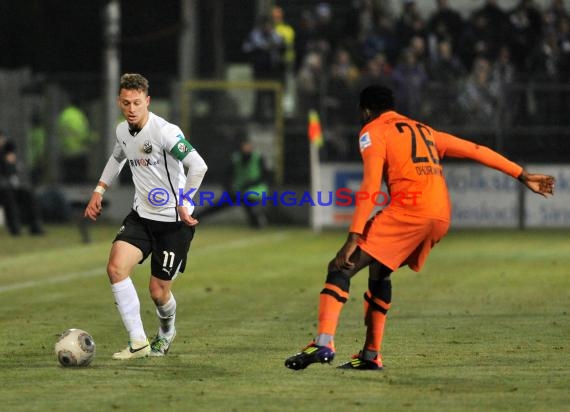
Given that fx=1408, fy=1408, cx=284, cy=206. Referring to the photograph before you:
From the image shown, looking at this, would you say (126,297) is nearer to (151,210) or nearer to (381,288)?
(151,210)

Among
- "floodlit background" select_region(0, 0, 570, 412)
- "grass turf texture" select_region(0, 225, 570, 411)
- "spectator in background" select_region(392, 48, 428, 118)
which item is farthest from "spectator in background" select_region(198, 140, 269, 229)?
"grass turf texture" select_region(0, 225, 570, 411)

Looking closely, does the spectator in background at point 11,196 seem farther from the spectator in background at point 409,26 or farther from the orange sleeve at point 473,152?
the orange sleeve at point 473,152

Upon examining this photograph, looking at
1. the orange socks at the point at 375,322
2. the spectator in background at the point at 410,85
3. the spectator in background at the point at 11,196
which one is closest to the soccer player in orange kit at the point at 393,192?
the orange socks at the point at 375,322

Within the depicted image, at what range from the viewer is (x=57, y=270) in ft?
62.1

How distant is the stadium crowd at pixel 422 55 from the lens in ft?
92.4

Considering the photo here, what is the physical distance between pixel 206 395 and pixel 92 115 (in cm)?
2329

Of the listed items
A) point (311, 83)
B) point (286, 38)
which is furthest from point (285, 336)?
point (286, 38)

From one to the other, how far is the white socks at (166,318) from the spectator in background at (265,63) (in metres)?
19.9

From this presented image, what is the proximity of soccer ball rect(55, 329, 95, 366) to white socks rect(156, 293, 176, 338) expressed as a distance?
2.45 feet

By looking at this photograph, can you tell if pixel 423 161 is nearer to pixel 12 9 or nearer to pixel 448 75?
pixel 448 75

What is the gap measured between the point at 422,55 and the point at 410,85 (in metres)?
1.07

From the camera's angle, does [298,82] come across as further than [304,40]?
No

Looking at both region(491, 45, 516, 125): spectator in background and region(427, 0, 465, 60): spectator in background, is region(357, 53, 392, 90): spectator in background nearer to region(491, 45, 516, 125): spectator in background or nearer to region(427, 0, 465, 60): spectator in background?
region(427, 0, 465, 60): spectator in background

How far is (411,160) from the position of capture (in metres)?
8.92
